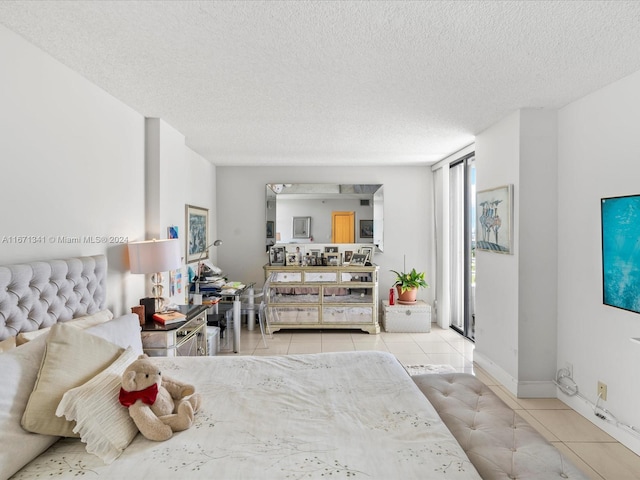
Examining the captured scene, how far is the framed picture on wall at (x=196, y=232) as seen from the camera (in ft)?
15.3

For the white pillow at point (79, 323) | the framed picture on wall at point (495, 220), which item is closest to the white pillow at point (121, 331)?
the white pillow at point (79, 323)

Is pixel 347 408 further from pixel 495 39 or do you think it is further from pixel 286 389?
pixel 495 39

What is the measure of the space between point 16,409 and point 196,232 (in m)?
3.63

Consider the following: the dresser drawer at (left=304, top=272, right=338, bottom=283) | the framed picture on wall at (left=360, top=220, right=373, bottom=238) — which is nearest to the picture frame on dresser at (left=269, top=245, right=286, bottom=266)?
the dresser drawer at (left=304, top=272, right=338, bottom=283)

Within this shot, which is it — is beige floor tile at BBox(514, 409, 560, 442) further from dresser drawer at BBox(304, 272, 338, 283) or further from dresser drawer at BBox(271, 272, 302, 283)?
dresser drawer at BBox(271, 272, 302, 283)

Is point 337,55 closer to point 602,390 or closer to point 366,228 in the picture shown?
point 602,390

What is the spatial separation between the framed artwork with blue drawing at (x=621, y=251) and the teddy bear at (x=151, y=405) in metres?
2.78

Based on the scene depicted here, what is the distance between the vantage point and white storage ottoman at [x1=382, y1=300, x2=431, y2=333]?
18.2 ft

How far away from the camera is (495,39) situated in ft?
6.87

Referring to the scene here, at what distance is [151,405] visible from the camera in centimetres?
166

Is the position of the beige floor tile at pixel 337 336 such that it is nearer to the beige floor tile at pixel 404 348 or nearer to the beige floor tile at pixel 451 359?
the beige floor tile at pixel 404 348

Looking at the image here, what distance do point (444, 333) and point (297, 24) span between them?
4.76 metres

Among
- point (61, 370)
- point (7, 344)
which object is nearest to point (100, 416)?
point (61, 370)

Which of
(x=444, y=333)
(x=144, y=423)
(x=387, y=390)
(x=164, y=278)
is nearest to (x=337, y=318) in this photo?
(x=444, y=333)
